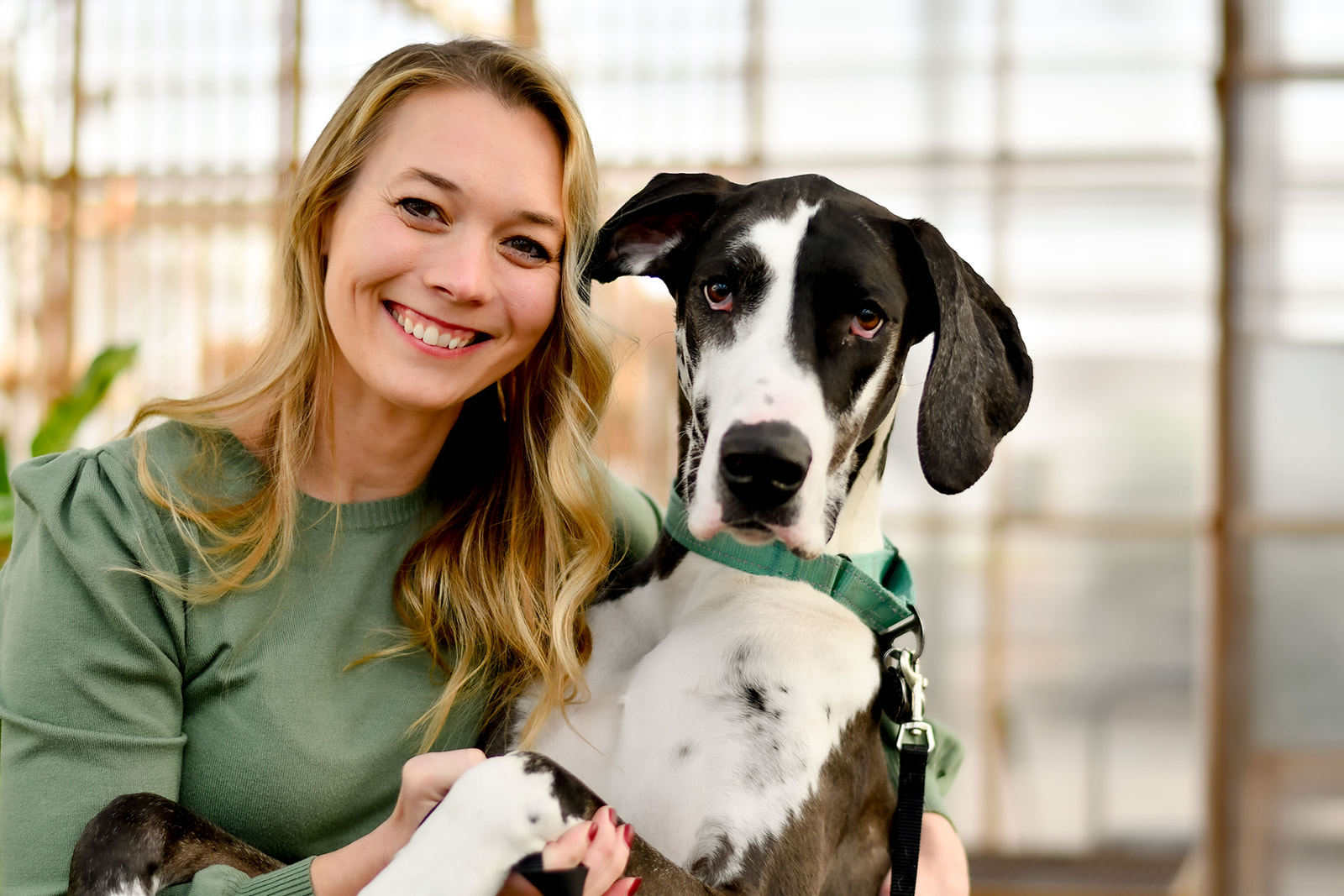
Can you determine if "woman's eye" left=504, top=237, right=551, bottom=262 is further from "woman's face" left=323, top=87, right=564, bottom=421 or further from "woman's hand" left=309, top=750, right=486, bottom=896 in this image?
"woman's hand" left=309, top=750, right=486, bottom=896

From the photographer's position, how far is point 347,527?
5.65 feet

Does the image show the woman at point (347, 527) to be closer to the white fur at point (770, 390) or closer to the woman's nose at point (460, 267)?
the woman's nose at point (460, 267)

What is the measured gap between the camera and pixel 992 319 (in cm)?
163

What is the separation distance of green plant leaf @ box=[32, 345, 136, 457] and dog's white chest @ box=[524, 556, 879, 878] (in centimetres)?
184

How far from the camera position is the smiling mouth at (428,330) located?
1.65 m

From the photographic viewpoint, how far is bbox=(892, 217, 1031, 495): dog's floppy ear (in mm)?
1546

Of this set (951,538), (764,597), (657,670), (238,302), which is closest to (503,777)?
(657,670)

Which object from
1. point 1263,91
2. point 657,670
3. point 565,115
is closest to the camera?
point 657,670

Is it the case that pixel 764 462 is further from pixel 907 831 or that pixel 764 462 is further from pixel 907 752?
pixel 907 831

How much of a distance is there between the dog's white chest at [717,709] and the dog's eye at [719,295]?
376 millimetres

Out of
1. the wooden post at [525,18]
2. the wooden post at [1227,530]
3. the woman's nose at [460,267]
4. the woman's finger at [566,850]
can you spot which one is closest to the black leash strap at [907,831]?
the woman's finger at [566,850]

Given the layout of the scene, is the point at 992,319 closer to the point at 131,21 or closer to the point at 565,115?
the point at 565,115

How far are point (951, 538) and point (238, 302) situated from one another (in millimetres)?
3076

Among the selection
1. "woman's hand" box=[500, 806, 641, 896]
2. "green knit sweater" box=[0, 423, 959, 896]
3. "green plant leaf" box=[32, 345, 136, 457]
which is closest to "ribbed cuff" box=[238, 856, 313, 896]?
"green knit sweater" box=[0, 423, 959, 896]
